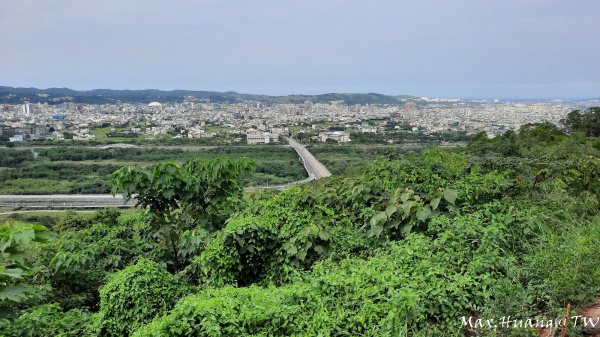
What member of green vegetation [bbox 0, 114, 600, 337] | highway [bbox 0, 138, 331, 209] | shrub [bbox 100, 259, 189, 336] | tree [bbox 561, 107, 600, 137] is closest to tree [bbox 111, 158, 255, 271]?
green vegetation [bbox 0, 114, 600, 337]

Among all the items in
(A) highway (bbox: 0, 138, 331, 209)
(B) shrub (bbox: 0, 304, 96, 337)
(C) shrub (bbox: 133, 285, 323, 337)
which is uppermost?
(C) shrub (bbox: 133, 285, 323, 337)

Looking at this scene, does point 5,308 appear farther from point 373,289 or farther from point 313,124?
point 313,124

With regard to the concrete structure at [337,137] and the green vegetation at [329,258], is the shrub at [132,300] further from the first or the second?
the concrete structure at [337,137]

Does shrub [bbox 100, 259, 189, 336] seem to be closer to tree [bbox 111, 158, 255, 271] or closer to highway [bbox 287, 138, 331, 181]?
tree [bbox 111, 158, 255, 271]

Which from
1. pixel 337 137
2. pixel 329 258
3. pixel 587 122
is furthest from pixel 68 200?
pixel 587 122

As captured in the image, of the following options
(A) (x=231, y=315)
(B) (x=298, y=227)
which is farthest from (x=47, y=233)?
(B) (x=298, y=227)
